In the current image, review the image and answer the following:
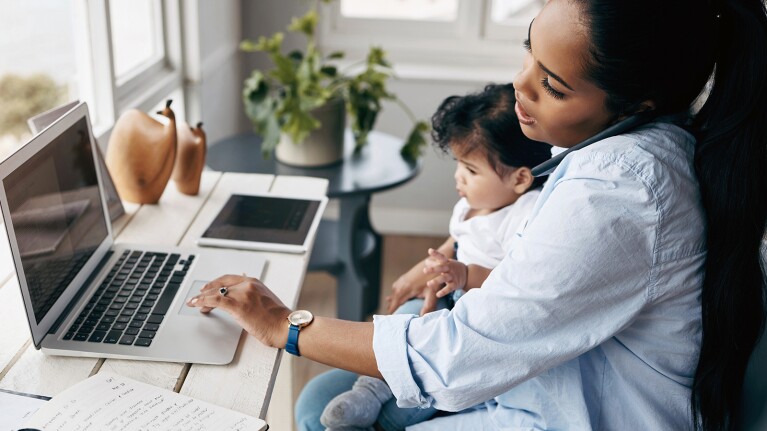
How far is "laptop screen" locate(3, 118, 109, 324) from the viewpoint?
1.02 metres

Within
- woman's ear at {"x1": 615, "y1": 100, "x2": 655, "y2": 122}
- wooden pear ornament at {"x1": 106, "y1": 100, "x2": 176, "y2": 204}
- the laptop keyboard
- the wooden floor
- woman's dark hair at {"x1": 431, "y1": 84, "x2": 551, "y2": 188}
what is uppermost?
woman's ear at {"x1": 615, "y1": 100, "x2": 655, "y2": 122}

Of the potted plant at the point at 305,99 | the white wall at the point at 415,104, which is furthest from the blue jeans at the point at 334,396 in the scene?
the white wall at the point at 415,104

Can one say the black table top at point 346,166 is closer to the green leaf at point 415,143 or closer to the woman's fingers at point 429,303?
the green leaf at point 415,143

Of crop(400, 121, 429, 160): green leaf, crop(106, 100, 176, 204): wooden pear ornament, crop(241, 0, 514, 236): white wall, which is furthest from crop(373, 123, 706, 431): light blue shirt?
crop(241, 0, 514, 236): white wall

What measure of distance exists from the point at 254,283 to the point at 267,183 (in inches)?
23.9

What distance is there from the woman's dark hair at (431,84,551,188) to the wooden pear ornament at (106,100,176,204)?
555mm

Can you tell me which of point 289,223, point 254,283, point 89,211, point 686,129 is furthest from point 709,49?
point 89,211

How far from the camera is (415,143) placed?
233cm

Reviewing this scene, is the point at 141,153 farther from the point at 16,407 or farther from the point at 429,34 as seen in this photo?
the point at 429,34

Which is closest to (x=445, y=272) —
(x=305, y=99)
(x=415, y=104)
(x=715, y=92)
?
(x=715, y=92)

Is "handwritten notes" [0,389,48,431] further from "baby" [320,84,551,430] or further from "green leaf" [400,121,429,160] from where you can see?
"green leaf" [400,121,429,160]

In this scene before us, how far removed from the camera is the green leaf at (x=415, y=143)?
232 centimetres

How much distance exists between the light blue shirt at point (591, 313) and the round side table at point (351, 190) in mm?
1162

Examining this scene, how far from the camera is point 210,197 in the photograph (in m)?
1.62
